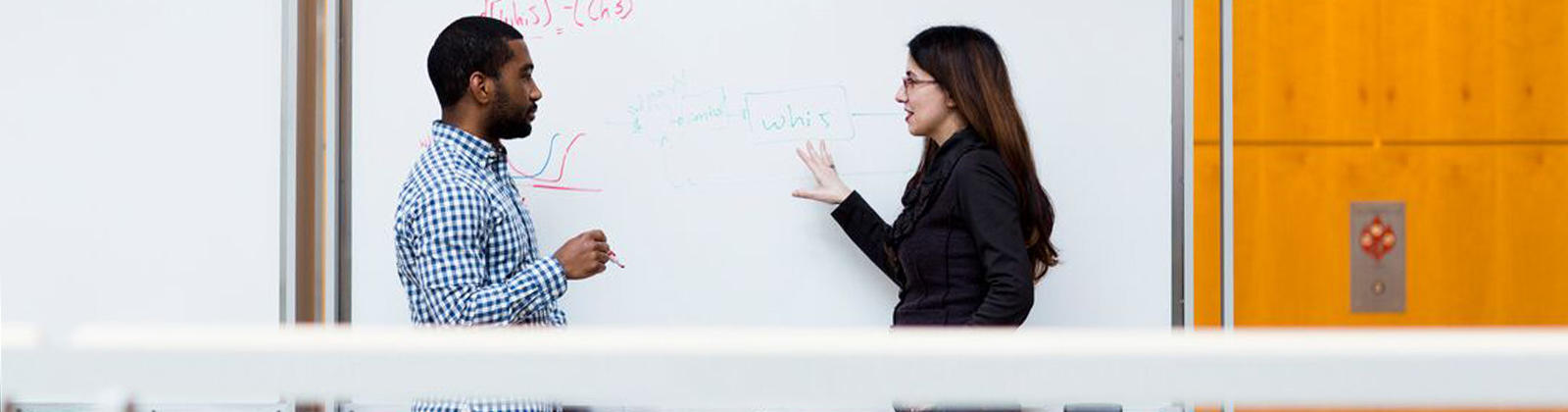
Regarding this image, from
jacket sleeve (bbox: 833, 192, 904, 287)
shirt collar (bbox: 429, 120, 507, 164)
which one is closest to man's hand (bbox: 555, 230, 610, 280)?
shirt collar (bbox: 429, 120, 507, 164)

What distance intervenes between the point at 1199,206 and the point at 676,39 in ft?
3.30

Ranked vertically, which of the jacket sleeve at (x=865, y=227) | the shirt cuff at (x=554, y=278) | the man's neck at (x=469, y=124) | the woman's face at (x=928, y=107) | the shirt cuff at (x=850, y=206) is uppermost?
the woman's face at (x=928, y=107)

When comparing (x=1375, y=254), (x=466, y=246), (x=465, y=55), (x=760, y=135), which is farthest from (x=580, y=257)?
(x=1375, y=254)

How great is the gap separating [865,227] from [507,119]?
575 mm

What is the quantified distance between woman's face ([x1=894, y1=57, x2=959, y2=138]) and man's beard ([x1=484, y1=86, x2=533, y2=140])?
56 centimetres

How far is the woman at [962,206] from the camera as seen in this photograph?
7.14 feet

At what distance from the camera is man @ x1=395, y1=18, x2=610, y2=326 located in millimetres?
2061

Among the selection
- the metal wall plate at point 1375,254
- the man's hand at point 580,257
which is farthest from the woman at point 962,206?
the metal wall plate at point 1375,254

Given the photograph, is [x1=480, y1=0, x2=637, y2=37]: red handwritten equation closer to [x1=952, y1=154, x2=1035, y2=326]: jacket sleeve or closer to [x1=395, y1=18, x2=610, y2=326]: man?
[x1=395, y1=18, x2=610, y2=326]: man

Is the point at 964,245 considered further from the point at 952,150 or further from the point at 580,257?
the point at 580,257

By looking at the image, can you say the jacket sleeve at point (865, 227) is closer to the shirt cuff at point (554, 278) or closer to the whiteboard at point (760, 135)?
the whiteboard at point (760, 135)

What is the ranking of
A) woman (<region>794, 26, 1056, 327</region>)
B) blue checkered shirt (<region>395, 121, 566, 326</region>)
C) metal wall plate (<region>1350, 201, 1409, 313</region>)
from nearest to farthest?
blue checkered shirt (<region>395, 121, 566, 326</region>) < woman (<region>794, 26, 1056, 327</region>) < metal wall plate (<region>1350, 201, 1409, 313</region>)

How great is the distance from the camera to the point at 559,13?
2.51m

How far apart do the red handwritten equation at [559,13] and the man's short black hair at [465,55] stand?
0.64ft
